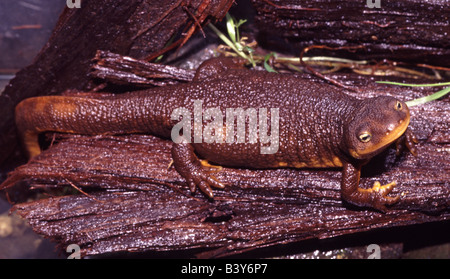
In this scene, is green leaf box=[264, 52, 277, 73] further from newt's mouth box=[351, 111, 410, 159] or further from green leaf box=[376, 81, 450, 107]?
newt's mouth box=[351, 111, 410, 159]

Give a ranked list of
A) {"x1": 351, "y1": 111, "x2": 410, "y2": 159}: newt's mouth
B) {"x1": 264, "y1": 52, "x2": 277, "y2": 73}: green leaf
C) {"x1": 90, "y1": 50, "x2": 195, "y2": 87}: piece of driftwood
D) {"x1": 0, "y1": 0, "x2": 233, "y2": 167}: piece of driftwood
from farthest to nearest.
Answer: {"x1": 264, "y1": 52, "x2": 277, "y2": 73}: green leaf
{"x1": 90, "y1": 50, "x2": 195, "y2": 87}: piece of driftwood
{"x1": 0, "y1": 0, "x2": 233, "y2": 167}: piece of driftwood
{"x1": 351, "y1": 111, "x2": 410, "y2": 159}: newt's mouth

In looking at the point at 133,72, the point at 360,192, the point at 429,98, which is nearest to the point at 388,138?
the point at 360,192

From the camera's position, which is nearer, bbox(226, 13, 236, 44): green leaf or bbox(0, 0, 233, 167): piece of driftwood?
bbox(0, 0, 233, 167): piece of driftwood

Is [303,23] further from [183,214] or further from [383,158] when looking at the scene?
[183,214]

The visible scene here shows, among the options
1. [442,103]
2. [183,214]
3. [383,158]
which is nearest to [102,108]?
[183,214]

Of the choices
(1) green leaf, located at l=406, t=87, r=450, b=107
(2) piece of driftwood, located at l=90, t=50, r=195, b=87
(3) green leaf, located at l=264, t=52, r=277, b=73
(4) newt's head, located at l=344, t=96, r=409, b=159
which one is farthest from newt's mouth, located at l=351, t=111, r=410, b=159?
(2) piece of driftwood, located at l=90, t=50, r=195, b=87

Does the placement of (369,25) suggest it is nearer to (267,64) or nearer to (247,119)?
(267,64)

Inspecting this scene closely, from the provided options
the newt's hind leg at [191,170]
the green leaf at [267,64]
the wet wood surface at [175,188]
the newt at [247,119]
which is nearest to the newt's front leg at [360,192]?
the newt at [247,119]
